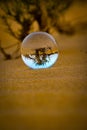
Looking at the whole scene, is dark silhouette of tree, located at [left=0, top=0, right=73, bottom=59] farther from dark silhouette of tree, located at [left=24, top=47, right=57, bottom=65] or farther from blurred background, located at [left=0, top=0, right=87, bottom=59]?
dark silhouette of tree, located at [left=24, top=47, right=57, bottom=65]

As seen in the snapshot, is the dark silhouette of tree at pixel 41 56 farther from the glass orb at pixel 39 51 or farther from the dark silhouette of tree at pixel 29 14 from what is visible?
the dark silhouette of tree at pixel 29 14

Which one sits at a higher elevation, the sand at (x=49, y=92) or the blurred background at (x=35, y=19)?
the blurred background at (x=35, y=19)

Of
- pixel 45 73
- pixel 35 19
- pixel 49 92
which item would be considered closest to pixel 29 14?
pixel 35 19

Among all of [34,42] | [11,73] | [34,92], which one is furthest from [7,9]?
[34,92]

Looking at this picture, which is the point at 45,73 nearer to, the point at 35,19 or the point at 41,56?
the point at 41,56

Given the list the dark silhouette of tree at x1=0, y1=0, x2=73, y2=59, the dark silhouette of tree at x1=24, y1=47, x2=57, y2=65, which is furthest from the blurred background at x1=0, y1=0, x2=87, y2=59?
the dark silhouette of tree at x1=24, y1=47, x2=57, y2=65

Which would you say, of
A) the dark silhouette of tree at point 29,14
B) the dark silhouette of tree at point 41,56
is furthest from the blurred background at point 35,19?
the dark silhouette of tree at point 41,56

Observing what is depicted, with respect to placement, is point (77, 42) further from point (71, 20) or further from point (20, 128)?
point (20, 128)
